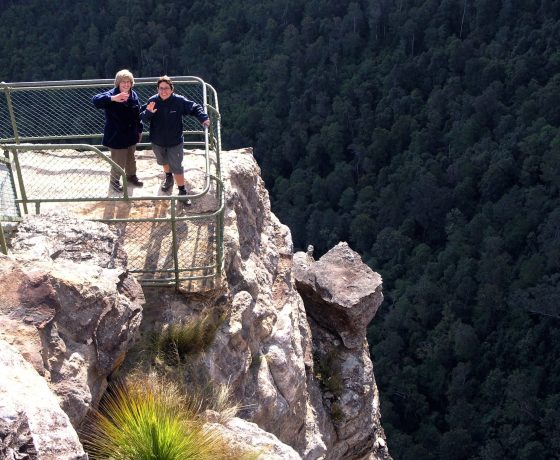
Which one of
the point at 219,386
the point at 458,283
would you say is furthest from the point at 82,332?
the point at 458,283

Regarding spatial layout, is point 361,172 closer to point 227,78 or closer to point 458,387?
point 227,78

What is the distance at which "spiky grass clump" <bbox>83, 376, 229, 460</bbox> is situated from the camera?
5.34 metres

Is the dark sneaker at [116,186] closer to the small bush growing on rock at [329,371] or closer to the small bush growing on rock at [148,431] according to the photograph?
the small bush growing on rock at [148,431]

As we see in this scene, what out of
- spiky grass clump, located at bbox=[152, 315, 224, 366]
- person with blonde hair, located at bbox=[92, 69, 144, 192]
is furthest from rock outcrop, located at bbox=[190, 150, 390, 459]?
person with blonde hair, located at bbox=[92, 69, 144, 192]

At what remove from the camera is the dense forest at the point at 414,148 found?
46344 mm

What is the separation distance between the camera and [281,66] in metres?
69.5

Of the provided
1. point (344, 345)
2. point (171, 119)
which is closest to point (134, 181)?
point (171, 119)

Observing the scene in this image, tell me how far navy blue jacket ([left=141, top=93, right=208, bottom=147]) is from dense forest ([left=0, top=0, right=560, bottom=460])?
1459 inches

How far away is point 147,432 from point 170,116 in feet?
13.1

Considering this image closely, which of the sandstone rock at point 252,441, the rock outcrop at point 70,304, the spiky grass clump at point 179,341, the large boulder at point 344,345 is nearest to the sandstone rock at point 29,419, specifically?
the rock outcrop at point 70,304

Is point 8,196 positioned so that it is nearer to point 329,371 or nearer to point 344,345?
point 329,371

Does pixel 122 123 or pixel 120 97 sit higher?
pixel 120 97

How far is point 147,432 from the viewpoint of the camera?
5387 millimetres

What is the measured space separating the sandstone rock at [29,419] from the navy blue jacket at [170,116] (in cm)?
404
